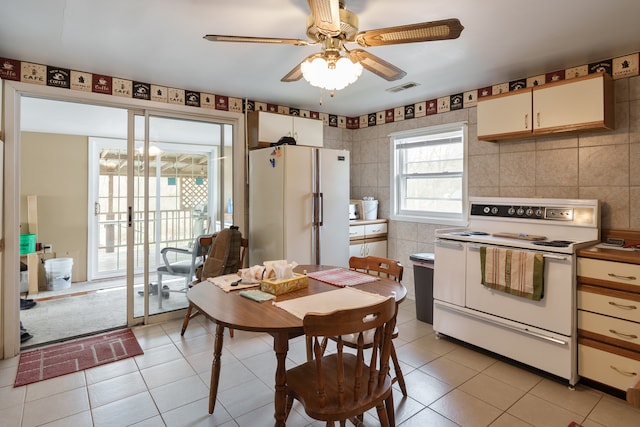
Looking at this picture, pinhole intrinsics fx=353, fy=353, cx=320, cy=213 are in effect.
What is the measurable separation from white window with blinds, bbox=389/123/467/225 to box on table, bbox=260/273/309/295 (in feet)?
7.84

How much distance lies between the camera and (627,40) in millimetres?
2371

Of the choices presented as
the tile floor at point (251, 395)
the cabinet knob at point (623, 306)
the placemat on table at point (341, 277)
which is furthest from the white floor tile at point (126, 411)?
the cabinet knob at point (623, 306)

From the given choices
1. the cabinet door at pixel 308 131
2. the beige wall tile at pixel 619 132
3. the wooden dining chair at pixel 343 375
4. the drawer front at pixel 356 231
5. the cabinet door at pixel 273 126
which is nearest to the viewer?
the wooden dining chair at pixel 343 375

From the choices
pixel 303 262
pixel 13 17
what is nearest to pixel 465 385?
pixel 303 262

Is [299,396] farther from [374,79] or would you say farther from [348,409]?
[374,79]

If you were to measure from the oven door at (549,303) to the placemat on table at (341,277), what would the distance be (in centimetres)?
113

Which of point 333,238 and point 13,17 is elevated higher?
point 13,17

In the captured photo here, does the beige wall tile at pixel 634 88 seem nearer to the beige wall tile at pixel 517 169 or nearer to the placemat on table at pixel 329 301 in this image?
the beige wall tile at pixel 517 169

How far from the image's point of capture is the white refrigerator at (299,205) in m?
3.42

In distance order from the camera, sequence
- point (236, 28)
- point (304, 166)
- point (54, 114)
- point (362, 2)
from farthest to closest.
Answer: point (54, 114), point (304, 166), point (236, 28), point (362, 2)

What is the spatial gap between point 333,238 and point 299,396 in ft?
7.53

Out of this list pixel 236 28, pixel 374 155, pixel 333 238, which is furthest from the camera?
pixel 374 155

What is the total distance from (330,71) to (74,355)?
290cm

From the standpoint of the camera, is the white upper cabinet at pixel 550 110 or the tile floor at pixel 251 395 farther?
the white upper cabinet at pixel 550 110
